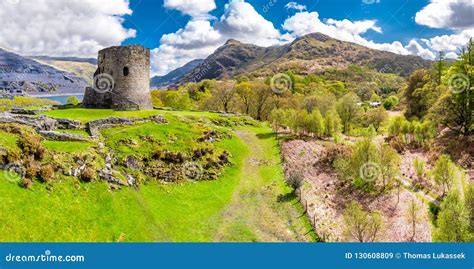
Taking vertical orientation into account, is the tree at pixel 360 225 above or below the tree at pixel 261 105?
below

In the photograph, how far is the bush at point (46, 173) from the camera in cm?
2588

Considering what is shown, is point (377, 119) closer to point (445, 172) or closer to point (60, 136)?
point (445, 172)

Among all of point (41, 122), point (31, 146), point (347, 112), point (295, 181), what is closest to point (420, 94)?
point (347, 112)

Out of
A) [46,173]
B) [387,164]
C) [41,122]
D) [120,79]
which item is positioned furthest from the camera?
[120,79]

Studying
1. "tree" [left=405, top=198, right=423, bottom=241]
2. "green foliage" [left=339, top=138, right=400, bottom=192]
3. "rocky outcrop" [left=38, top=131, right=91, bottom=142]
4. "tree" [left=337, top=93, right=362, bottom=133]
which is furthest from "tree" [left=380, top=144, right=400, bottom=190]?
"tree" [left=337, top=93, right=362, bottom=133]

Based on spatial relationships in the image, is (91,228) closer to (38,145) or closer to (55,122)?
(38,145)

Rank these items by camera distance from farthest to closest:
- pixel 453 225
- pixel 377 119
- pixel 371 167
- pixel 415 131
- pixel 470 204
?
pixel 377 119, pixel 415 131, pixel 371 167, pixel 470 204, pixel 453 225

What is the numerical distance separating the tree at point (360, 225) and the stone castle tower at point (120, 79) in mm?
35761

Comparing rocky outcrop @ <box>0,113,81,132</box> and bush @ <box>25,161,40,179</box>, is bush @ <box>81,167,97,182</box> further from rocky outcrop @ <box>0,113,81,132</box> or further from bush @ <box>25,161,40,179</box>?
rocky outcrop @ <box>0,113,81,132</box>

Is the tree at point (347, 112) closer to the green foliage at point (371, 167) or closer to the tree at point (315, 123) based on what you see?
the tree at point (315, 123)

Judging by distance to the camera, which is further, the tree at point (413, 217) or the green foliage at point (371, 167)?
the green foliage at point (371, 167)

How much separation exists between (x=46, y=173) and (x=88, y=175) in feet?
10.2

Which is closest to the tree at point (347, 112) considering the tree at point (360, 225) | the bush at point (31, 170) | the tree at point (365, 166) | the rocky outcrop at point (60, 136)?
the tree at point (365, 166)

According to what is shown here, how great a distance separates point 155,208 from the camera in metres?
29.6
